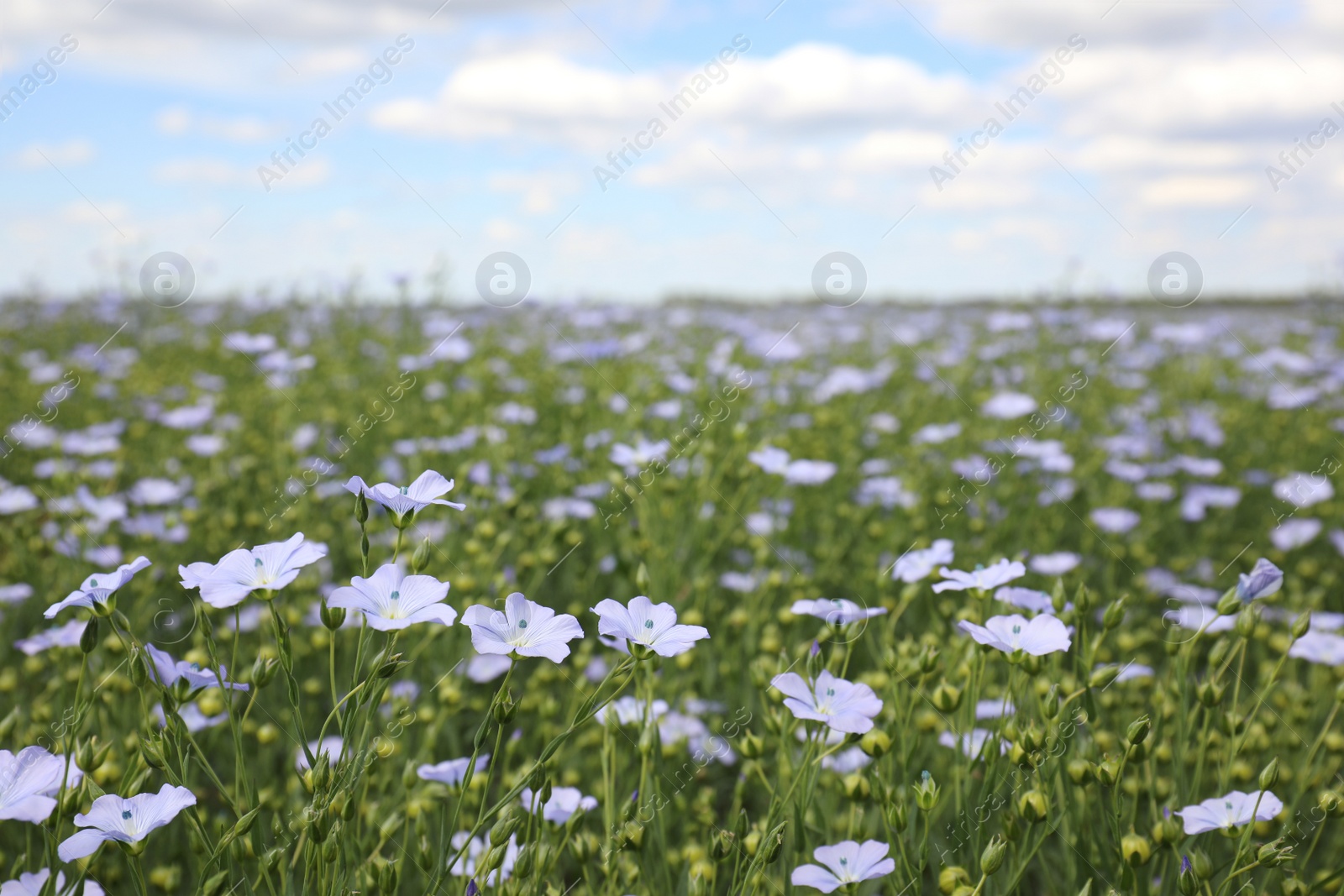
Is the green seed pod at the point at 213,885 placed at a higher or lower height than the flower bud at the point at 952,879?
higher

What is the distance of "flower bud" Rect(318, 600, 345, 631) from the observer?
1.02 metres

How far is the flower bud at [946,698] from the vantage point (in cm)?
127

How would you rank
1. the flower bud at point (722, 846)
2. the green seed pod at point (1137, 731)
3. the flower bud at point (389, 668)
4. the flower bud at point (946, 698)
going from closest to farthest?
1. the flower bud at point (389, 668)
2. the flower bud at point (722, 846)
3. the green seed pod at point (1137, 731)
4. the flower bud at point (946, 698)

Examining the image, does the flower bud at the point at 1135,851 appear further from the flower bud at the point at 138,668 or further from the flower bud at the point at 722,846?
the flower bud at the point at 138,668

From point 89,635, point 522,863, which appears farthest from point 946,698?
point 89,635

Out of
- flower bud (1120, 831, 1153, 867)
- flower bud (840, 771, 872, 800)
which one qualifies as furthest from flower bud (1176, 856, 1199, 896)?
flower bud (840, 771, 872, 800)

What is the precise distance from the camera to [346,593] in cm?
96

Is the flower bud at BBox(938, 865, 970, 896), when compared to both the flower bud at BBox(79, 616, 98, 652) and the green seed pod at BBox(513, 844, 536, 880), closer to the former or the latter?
the green seed pod at BBox(513, 844, 536, 880)

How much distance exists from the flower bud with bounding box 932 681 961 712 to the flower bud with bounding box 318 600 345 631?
756mm

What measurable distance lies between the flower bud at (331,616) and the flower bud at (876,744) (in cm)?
65

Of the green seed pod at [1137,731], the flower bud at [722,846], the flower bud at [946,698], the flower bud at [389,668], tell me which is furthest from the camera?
the flower bud at [946,698]

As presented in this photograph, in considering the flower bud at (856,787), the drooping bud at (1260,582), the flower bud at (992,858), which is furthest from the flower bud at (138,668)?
the drooping bud at (1260,582)

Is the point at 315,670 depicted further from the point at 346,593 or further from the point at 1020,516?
the point at 1020,516

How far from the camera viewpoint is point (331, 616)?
1033 millimetres
